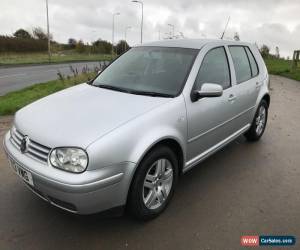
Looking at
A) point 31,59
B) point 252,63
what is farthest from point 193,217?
point 31,59

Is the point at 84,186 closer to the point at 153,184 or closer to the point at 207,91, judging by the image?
Result: the point at 153,184

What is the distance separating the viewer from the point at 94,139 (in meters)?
2.62

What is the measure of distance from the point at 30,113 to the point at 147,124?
128 centimetres

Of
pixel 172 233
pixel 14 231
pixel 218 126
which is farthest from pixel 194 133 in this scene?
pixel 14 231

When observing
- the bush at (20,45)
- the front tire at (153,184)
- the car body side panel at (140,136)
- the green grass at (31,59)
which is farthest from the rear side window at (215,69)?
the bush at (20,45)

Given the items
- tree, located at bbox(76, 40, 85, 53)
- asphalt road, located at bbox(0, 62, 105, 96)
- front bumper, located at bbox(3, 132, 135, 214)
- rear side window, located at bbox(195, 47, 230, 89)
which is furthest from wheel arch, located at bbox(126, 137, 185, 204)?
tree, located at bbox(76, 40, 85, 53)

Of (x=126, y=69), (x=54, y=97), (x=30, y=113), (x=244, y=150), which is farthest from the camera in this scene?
(x=244, y=150)

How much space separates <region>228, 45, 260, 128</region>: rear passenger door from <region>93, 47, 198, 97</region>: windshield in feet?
3.15

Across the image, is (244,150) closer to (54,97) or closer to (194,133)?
(194,133)

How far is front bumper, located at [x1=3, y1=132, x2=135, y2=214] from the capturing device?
2547mm

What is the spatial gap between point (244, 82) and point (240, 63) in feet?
0.98

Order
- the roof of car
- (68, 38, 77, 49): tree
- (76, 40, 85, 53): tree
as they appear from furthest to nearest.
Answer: (68, 38, 77, 49): tree
(76, 40, 85, 53): tree
the roof of car

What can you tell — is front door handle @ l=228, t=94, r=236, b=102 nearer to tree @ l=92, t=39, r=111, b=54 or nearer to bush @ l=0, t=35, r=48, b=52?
bush @ l=0, t=35, r=48, b=52

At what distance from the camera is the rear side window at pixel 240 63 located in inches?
178
